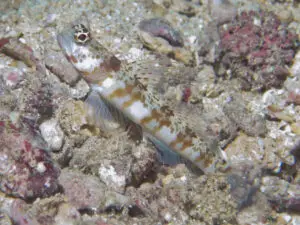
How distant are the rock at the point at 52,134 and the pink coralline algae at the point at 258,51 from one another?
2.81m

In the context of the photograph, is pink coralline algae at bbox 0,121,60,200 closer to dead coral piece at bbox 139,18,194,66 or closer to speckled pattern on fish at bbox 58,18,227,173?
speckled pattern on fish at bbox 58,18,227,173

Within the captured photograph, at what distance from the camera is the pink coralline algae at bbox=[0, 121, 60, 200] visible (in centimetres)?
243

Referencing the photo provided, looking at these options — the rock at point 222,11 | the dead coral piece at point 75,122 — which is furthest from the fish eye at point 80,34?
the rock at point 222,11

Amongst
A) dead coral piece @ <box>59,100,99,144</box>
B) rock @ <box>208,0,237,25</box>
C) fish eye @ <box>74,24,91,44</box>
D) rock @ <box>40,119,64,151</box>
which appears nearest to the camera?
rock @ <box>40,119,64,151</box>

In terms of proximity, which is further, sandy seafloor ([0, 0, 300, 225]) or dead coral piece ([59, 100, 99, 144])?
dead coral piece ([59, 100, 99, 144])

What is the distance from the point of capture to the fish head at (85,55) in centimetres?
333

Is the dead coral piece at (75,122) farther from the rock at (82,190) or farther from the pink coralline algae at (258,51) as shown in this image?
the pink coralline algae at (258,51)

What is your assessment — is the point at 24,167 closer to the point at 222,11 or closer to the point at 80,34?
the point at 80,34

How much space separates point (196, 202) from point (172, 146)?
2.29 ft

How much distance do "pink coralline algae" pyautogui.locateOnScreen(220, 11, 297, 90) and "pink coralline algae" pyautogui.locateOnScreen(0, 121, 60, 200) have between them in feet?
10.4

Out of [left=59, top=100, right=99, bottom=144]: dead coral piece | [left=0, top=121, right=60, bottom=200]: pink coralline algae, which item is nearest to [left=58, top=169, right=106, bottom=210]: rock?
[left=0, top=121, right=60, bottom=200]: pink coralline algae

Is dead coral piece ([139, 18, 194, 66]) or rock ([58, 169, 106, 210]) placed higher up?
dead coral piece ([139, 18, 194, 66])

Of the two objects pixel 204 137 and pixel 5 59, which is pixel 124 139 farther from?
pixel 5 59

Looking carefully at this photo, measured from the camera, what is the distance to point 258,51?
4473 millimetres
